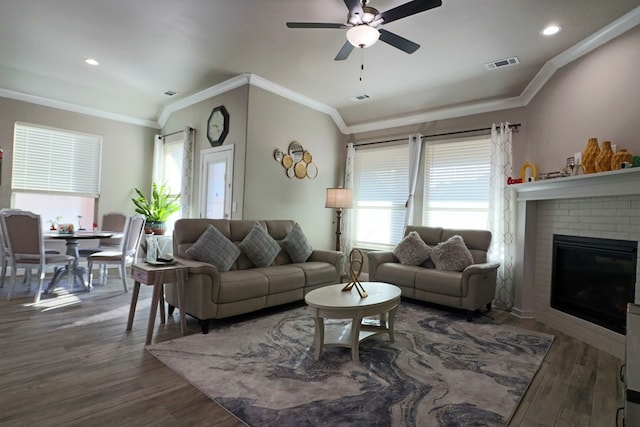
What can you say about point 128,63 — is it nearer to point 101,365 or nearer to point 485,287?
point 101,365

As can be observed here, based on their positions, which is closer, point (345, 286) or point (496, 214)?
point (345, 286)

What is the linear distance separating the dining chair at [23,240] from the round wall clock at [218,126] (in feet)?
7.86

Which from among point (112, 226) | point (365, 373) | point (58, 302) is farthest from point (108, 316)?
point (365, 373)

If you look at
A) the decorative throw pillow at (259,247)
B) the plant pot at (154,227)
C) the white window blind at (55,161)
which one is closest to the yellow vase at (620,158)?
the decorative throw pillow at (259,247)

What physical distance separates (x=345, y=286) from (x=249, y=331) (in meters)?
1.01

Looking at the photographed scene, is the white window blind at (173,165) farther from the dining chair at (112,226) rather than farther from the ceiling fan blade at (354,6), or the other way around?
the ceiling fan blade at (354,6)

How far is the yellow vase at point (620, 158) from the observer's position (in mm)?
2889

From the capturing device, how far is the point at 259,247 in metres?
3.99

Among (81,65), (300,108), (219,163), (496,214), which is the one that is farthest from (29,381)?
(496,214)

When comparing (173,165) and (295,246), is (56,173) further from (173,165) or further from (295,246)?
(295,246)

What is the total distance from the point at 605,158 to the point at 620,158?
0.12m

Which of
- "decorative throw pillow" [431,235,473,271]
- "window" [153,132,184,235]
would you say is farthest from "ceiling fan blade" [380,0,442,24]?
"window" [153,132,184,235]

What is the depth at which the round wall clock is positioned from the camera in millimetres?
5031

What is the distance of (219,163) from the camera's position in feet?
17.0
